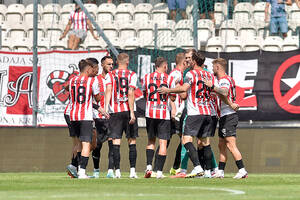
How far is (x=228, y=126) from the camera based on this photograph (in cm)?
1162

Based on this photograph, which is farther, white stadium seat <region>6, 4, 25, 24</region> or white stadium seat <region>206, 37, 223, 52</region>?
white stadium seat <region>6, 4, 25, 24</region>

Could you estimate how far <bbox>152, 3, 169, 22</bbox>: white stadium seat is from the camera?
53.8 feet

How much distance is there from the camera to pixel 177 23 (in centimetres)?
1579

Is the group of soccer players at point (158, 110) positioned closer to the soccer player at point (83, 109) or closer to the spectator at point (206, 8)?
A: the soccer player at point (83, 109)

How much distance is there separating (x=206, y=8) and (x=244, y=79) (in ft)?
6.01

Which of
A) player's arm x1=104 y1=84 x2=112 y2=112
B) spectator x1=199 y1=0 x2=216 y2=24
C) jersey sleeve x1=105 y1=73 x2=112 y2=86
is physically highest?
spectator x1=199 y1=0 x2=216 y2=24

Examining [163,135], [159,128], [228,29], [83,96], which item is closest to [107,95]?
[83,96]

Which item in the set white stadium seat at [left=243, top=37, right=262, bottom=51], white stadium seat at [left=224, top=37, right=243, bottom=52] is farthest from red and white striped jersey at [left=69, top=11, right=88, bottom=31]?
white stadium seat at [left=243, top=37, right=262, bottom=51]

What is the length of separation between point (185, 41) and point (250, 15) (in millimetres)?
1772

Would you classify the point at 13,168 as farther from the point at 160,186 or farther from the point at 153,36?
the point at 160,186

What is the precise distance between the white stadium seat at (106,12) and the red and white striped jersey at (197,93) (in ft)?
20.1

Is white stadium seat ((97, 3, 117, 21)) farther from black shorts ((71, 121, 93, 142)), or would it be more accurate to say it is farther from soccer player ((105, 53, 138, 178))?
black shorts ((71, 121, 93, 142))

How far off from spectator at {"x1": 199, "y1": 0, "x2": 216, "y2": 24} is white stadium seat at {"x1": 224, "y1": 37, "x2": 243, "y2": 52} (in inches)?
32.3

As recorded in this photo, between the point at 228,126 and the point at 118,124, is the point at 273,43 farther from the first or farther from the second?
the point at 118,124
